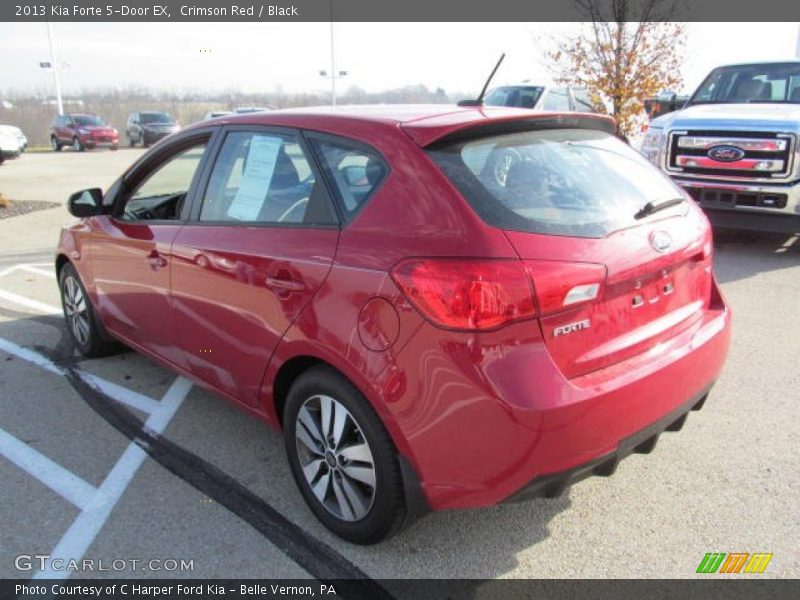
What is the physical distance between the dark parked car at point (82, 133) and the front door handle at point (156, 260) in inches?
1259

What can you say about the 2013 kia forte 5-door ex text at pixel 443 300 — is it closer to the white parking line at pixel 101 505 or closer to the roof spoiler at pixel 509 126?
the roof spoiler at pixel 509 126

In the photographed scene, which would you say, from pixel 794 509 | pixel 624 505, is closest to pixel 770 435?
pixel 794 509

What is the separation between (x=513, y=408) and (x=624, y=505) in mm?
1176

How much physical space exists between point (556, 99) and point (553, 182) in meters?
13.7

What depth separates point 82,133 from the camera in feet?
104

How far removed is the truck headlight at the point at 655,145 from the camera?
8.01 m

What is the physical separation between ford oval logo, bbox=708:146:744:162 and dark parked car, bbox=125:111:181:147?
30.3 metres

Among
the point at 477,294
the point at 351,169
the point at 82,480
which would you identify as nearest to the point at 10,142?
the point at 82,480

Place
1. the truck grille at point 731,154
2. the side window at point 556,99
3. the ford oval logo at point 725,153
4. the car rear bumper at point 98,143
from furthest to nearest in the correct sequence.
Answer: the car rear bumper at point 98,143, the side window at point 556,99, the ford oval logo at point 725,153, the truck grille at point 731,154

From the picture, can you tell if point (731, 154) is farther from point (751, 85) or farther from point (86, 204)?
point (86, 204)

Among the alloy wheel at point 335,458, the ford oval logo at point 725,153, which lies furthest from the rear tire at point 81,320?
A: the ford oval logo at point 725,153

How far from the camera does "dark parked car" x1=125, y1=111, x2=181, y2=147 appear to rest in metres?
33.3

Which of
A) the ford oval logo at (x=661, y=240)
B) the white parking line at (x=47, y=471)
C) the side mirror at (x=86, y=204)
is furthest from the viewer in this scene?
the side mirror at (x=86, y=204)

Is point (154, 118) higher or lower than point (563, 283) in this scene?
lower
